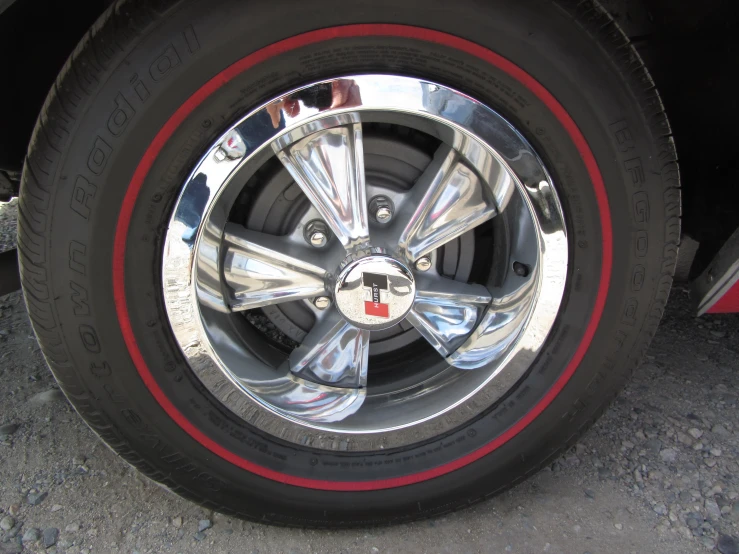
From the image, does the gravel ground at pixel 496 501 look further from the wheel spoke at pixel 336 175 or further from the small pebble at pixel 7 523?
the wheel spoke at pixel 336 175

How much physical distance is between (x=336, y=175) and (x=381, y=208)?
0.19 metres

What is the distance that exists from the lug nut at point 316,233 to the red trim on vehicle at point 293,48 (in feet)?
1.54

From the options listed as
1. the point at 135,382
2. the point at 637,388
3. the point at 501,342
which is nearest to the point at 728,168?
the point at 637,388

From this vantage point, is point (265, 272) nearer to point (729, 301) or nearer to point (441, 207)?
point (441, 207)

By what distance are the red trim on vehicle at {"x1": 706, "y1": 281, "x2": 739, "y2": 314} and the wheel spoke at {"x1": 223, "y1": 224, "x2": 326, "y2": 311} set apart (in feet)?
3.83

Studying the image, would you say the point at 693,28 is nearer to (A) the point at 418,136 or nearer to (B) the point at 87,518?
(A) the point at 418,136

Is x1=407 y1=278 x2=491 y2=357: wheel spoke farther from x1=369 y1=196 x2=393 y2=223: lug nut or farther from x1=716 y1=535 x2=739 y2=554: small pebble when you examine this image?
x1=716 y1=535 x2=739 y2=554: small pebble

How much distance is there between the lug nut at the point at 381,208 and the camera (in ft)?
5.40

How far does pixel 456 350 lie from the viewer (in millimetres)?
1768

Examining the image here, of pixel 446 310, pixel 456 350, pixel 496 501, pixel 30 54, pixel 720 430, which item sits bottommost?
pixel 720 430

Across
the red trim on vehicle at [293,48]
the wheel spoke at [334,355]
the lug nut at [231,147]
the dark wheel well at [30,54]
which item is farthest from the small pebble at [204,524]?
the dark wheel well at [30,54]

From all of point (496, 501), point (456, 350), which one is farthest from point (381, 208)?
point (496, 501)

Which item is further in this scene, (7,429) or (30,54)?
(7,429)

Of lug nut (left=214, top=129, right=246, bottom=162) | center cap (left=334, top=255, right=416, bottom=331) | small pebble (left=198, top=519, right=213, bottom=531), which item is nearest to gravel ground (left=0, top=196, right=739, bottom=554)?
small pebble (left=198, top=519, right=213, bottom=531)
